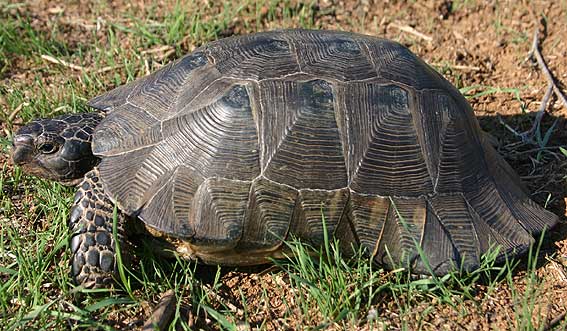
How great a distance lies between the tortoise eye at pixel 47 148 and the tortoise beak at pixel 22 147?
6cm

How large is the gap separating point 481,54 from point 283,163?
322 cm

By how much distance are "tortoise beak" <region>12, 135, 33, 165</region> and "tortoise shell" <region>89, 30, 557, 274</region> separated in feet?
1.51

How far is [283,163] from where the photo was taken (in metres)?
3.68

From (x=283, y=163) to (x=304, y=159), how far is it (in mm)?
129

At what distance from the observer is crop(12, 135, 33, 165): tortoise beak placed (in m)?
4.01

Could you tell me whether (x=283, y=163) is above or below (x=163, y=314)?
above

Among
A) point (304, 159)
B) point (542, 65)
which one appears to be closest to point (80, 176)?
point (304, 159)

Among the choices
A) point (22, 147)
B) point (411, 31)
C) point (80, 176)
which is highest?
point (411, 31)

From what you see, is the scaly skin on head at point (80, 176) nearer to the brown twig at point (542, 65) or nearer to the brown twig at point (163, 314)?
the brown twig at point (163, 314)

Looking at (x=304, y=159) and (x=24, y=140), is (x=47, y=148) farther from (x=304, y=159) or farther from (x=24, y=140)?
→ (x=304, y=159)

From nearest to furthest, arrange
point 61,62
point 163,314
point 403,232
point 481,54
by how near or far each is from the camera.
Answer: point 163,314
point 403,232
point 61,62
point 481,54

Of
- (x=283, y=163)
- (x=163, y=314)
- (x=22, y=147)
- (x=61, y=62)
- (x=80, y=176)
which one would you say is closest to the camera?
(x=163, y=314)

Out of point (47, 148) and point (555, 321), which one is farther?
point (47, 148)

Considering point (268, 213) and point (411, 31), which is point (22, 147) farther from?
point (411, 31)
